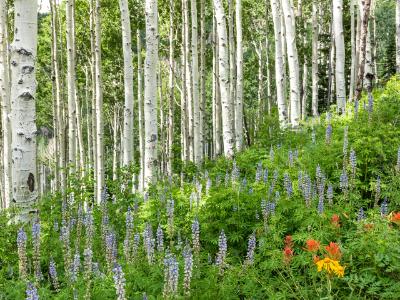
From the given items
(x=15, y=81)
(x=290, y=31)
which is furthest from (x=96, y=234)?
(x=290, y=31)

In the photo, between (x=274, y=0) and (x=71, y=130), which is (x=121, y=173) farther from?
(x=274, y=0)

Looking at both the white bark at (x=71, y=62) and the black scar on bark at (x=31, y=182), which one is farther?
the white bark at (x=71, y=62)

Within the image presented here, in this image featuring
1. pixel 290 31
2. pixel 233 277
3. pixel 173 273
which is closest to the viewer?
pixel 173 273

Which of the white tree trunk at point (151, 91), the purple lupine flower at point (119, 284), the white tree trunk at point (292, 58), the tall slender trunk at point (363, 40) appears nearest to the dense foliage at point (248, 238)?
the purple lupine flower at point (119, 284)

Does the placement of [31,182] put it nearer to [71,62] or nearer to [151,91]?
[151,91]

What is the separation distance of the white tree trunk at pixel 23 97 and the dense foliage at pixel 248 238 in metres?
0.54

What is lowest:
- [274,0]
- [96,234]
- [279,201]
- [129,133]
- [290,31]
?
[96,234]

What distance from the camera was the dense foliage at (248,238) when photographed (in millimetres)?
3303

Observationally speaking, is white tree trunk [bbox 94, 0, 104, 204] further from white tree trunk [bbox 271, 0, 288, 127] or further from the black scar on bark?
the black scar on bark

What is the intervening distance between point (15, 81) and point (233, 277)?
325 centimetres

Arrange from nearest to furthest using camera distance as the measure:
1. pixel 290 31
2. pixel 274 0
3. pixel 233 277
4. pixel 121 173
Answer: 1. pixel 233 277
2. pixel 121 173
3. pixel 290 31
4. pixel 274 0

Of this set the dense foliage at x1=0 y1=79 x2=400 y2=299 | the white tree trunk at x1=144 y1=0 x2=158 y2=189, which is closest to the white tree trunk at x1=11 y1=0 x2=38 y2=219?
the dense foliage at x1=0 y1=79 x2=400 y2=299

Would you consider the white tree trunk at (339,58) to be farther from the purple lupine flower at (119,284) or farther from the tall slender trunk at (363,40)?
the purple lupine flower at (119,284)

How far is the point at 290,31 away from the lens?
35.0 ft
